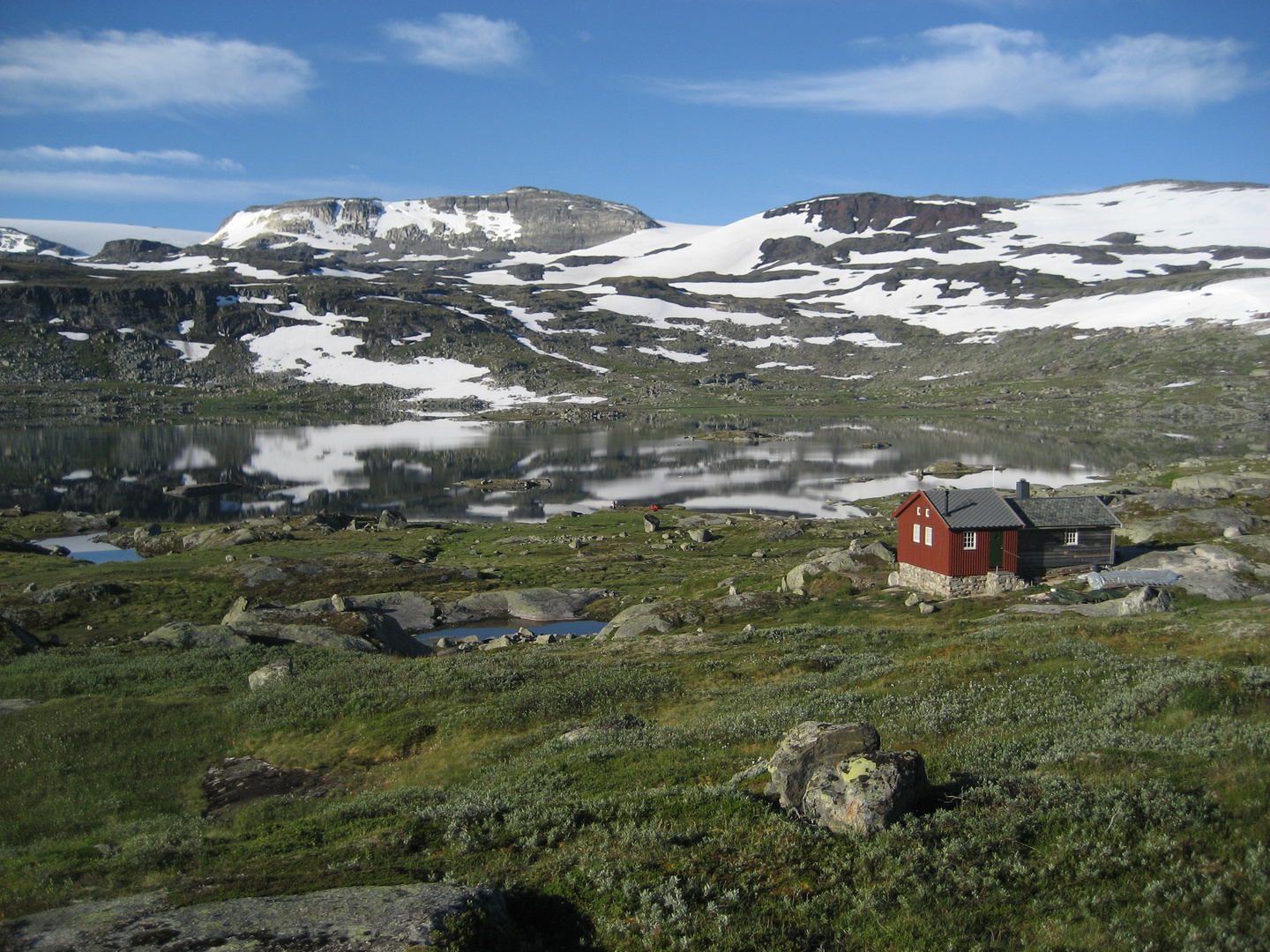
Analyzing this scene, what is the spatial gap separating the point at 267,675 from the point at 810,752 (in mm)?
20642

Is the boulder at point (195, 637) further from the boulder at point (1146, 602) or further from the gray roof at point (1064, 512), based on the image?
the gray roof at point (1064, 512)

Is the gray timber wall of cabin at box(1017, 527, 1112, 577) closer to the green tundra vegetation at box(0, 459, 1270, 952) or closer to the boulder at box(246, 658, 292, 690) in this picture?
the green tundra vegetation at box(0, 459, 1270, 952)

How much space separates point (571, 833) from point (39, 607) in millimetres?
51004

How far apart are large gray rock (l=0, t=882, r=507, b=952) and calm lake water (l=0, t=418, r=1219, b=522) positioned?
8835 cm

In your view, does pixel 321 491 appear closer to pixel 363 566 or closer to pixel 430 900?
pixel 363 566

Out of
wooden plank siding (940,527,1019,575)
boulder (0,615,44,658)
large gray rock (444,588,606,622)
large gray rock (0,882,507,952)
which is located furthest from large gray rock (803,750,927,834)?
large gray rock (444,588,606,622)

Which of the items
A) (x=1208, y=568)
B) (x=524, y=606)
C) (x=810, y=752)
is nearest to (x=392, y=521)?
(x=524, y=606)

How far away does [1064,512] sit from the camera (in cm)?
4584

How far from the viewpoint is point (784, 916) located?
8.55 m

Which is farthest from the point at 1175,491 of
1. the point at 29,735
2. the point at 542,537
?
the point at 29,735

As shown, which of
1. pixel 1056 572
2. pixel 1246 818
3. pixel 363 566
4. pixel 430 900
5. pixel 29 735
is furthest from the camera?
pixel 363 566

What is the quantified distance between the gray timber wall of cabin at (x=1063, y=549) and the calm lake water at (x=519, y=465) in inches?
1869

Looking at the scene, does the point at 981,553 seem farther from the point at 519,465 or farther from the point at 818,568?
the point at 519,465

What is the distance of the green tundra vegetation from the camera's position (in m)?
8.59
